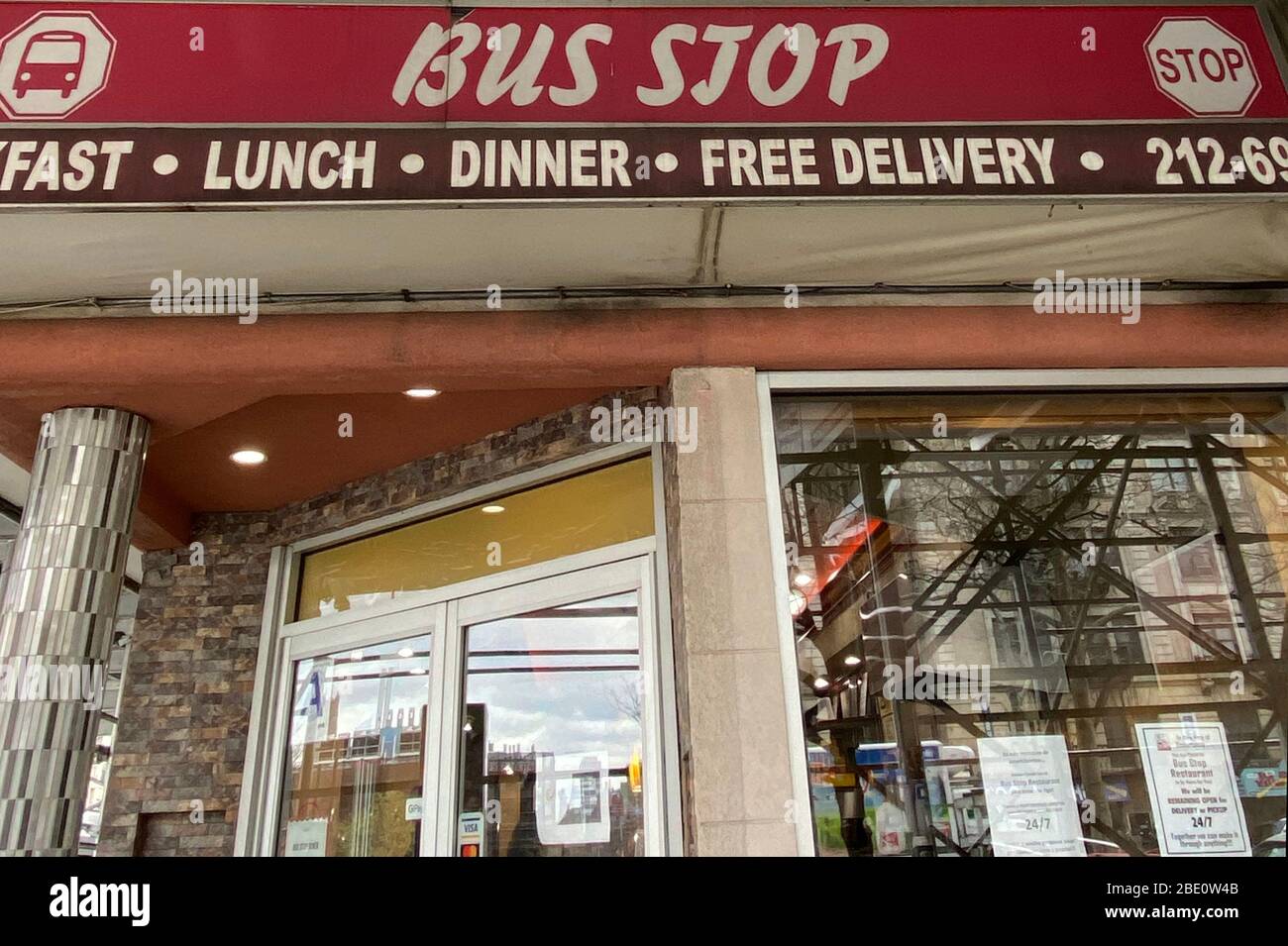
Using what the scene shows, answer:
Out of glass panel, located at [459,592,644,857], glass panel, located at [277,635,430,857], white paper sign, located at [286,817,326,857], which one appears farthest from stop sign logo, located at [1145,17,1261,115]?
white paper sign, located at [286,817,326,857]

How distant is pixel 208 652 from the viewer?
4.80m

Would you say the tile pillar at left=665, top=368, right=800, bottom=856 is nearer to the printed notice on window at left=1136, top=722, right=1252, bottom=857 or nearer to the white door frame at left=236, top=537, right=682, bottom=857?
the white door frame at left=236, top=537, right=682, bottom=857

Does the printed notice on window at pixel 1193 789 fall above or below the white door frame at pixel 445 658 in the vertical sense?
below

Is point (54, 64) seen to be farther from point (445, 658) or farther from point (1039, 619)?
point (1039, 619)

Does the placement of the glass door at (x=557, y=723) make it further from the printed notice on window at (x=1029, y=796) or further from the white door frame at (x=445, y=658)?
the printed notice on window at (x=1029, y=796)

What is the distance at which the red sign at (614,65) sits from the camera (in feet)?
8.54

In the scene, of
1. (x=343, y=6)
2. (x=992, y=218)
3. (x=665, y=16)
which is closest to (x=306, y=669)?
(x=343, y=6)

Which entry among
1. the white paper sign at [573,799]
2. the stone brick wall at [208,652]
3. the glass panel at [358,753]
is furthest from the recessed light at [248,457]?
the white paper sign at [573,799]

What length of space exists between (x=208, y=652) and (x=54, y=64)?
3.21 m

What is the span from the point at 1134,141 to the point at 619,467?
229 cm

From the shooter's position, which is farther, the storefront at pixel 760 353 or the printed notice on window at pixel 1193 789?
the printed notice on window at pixel 1193 789

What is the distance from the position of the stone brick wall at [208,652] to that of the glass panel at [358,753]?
13.8 inches

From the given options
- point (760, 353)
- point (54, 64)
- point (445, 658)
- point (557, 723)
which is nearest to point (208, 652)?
point (445, 658)
